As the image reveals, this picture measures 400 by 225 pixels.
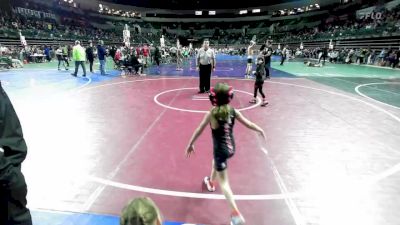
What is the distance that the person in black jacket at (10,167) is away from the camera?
208 cm

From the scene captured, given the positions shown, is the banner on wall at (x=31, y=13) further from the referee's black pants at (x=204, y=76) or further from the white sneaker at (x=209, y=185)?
the white sneaker at (x=209, y=185)

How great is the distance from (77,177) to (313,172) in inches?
162

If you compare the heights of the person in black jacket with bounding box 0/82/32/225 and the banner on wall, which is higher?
the banner on wall

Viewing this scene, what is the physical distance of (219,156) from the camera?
3502mm

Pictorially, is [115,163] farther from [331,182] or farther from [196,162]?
[331,182]

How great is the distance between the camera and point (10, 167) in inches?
83.2

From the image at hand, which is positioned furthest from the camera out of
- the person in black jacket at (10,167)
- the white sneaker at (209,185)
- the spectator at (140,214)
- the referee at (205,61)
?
the referee at (205,61)

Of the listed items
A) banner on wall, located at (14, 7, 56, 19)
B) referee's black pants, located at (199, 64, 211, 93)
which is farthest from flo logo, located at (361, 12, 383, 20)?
banner on wall, located at (14, 7, 56, 19)

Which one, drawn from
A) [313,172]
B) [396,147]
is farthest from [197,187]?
[396,147]

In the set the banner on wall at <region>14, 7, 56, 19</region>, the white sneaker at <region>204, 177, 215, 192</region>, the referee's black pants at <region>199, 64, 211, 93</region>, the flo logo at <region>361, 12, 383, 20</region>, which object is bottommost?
the white sneaker at <region>204, 177, 215, 192</region>

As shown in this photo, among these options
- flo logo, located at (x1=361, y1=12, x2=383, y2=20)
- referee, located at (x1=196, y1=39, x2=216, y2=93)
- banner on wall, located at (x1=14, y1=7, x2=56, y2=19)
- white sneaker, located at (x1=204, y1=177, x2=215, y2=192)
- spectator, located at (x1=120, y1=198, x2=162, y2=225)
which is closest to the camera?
spectator, located at (x1=120, y1=198, x2=162, y2=225)

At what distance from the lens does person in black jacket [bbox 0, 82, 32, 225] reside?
2.08 meters

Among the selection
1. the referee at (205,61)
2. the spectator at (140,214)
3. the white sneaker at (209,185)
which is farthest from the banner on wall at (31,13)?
the spectator at (140,214)

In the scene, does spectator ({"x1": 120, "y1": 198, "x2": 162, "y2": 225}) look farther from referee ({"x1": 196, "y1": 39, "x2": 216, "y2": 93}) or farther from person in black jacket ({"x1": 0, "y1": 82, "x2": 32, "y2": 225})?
referee ({"x1": 196, "y1": 39, "x2": 216, "y2": 93})
